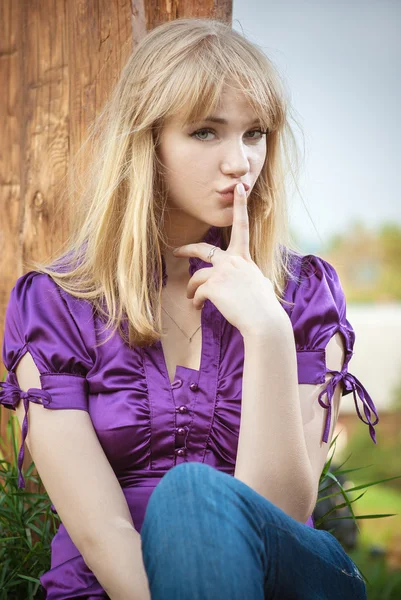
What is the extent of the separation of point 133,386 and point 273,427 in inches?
12.8

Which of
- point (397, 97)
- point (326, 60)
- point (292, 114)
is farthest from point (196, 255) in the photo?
point (397, 97)

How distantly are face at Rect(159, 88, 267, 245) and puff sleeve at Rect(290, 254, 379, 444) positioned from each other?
264 millimetres

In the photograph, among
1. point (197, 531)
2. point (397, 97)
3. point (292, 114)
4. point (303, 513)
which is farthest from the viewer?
point (397, 97)

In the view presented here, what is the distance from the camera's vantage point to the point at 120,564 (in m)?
1.32

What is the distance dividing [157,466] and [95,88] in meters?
1.08

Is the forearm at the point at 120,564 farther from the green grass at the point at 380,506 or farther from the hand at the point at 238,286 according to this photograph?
the green grass at the point at 380,506

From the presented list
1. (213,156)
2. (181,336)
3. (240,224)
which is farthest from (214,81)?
(181,336)

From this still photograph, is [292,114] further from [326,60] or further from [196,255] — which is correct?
[326,60]

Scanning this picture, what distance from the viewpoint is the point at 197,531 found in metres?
1.15

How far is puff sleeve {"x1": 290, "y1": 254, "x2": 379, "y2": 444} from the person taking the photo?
5.18ft

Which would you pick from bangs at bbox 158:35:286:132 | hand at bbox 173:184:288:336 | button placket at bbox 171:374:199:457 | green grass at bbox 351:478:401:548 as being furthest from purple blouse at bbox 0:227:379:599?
green grass at bbox 351:478:401:548

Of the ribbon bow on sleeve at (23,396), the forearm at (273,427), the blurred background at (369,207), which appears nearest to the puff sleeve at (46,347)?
the ribbon bow on sleeve at (23,396)

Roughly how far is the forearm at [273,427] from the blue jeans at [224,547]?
0.10m

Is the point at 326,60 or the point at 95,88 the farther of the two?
the point at 326,60
